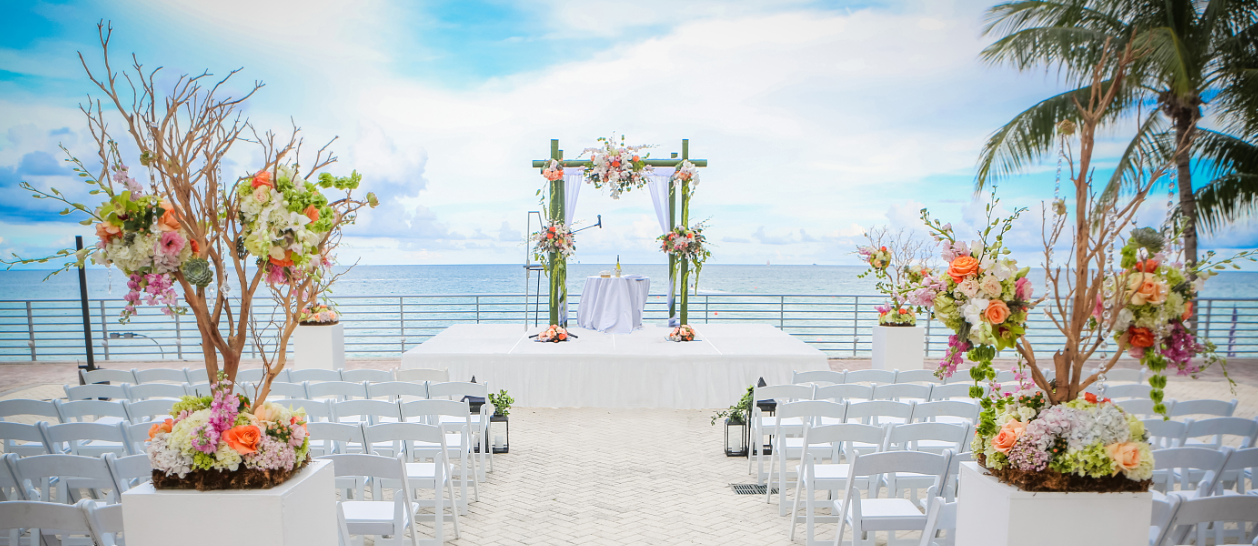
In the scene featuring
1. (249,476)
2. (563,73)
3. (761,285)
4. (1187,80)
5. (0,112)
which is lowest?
(761,285)

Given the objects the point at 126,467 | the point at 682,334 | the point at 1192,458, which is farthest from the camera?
the point at 682,334

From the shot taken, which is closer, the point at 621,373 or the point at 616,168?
the point at 621,373

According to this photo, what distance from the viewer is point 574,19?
698 inches

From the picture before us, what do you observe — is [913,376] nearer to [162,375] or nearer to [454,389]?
[454,389]

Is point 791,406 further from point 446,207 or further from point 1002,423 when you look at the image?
point 446,207

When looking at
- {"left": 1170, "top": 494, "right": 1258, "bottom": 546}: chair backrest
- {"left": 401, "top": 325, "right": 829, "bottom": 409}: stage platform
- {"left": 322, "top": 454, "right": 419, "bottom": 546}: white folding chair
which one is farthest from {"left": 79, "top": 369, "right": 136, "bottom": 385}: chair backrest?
{"left": 1170, "top": 494, "right": 1258, "bottom": 546}: chair backrest

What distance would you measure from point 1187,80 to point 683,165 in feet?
18.5

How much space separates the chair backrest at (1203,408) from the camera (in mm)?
3843

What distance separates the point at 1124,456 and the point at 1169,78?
26.2 ft

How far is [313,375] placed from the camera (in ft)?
16.9

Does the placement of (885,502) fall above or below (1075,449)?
below

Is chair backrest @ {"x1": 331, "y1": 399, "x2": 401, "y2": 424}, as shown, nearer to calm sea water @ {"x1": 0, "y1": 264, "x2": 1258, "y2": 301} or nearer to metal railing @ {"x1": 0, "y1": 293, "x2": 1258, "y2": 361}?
metal railing @ {"x1": 0, "y1": 293, "x2": 1258, "y2": 361}

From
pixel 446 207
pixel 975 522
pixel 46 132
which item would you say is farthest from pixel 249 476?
pixel 446 207

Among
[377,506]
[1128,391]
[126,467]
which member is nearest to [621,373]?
[377,506]
